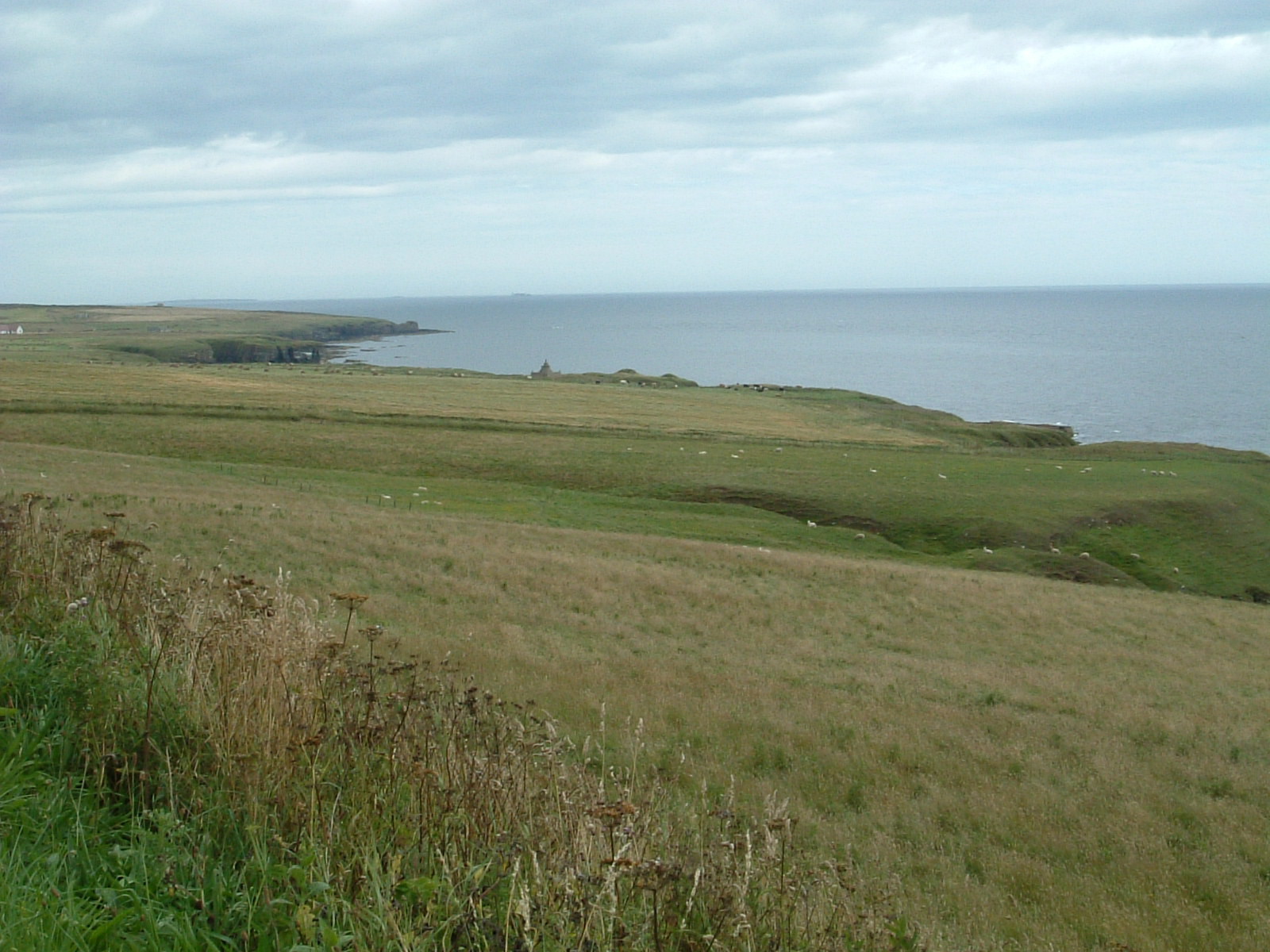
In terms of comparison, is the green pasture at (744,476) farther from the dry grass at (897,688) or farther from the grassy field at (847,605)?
the dry grass at (897,688)

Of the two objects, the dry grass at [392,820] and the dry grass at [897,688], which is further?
the dry grass at [897,688]

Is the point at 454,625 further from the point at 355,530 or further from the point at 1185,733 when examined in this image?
the point at 1185,733

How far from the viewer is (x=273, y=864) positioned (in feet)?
15.1

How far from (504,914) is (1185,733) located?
1293cm

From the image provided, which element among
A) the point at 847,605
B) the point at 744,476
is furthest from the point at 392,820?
the point at 744,476

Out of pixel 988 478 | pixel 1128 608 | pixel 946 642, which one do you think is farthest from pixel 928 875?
pixel 988 478

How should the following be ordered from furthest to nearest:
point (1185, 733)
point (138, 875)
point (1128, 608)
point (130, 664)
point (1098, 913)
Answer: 1. point (1128, 608)
2. point (1185, 733)
3. point (1098, 913)
4. point (130, 664)
5. point (138, 875)

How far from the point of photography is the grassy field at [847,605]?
9.28 metres

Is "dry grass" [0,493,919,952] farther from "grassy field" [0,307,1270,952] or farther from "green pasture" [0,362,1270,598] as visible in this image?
"green pasture" [0,362,1270,598]

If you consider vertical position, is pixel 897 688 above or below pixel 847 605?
above

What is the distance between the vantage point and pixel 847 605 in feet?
70.8

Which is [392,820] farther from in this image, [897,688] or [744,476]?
[744,476]

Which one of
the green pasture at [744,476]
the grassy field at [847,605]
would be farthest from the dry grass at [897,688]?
the green pasture at [744,476]

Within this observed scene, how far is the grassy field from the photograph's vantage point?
9281mm
